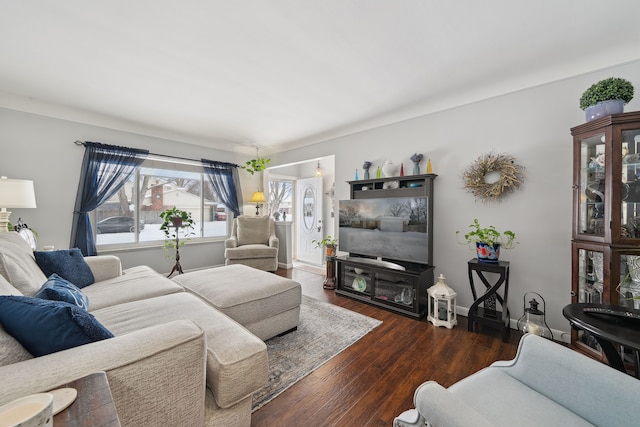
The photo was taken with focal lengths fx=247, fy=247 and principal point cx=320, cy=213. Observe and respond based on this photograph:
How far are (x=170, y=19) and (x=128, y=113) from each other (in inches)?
87.5

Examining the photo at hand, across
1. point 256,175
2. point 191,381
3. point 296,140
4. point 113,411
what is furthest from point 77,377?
point 256,175

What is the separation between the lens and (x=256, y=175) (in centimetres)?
529

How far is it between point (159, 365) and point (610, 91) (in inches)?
122

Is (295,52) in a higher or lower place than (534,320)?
higher

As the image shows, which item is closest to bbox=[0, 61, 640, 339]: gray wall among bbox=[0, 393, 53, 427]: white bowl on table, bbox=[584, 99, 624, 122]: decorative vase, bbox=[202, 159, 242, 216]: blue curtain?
bbox=[584, 99, 624, 122]: decorative vase

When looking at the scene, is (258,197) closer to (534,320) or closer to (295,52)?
(295,52)

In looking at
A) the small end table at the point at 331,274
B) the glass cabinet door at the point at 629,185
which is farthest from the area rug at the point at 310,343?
the glass cabinet door at the point at 629,185

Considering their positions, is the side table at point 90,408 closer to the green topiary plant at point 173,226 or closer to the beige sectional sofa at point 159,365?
the beige sectional sofa at point 159,365

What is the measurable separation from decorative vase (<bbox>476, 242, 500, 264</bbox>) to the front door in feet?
10.7

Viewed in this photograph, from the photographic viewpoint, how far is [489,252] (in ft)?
7.87

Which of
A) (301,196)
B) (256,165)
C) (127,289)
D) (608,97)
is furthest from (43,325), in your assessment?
(301,196)

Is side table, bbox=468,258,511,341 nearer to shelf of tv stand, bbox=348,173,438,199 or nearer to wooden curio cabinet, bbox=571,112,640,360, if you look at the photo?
wooden curio cabinet, bbox=571,112,640,360

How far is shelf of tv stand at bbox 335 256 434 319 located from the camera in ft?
8.89

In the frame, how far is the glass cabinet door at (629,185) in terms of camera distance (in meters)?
1.70
